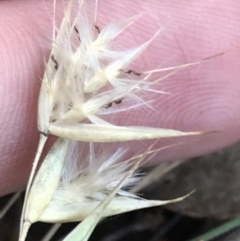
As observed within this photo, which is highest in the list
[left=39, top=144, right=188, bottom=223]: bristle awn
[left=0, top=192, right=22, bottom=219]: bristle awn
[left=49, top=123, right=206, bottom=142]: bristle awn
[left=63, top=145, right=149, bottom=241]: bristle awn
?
[left=49, top=123, right=206, bottom=142]: bristle awn

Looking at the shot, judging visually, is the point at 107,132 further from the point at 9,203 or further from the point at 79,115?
the point at 9,203

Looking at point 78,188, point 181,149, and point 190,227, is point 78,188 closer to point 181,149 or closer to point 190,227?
point 181,149

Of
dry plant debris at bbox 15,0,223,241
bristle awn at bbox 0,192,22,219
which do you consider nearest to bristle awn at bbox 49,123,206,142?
dry plant debris at bbox 15,0,223,241

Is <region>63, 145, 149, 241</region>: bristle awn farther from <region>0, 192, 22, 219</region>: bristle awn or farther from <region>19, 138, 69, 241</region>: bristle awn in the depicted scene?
<region>0, 192, 22, 219</region>: bristle awn

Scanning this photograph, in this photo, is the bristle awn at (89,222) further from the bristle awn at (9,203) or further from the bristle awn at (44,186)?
the bristle awn at (9,203)

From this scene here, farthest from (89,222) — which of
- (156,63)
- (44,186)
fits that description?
(156,63)

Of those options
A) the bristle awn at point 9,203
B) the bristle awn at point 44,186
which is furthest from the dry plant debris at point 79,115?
the bristle awn at point 9,203
